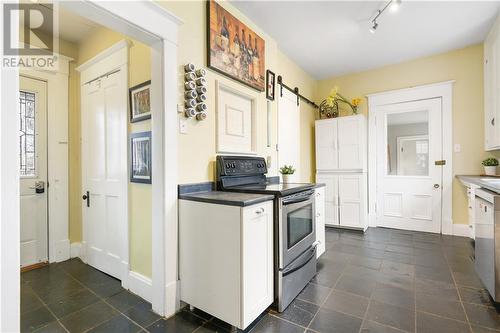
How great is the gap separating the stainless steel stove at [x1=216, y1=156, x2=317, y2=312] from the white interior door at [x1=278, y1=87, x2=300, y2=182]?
924 millimetres

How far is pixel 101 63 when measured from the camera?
2.56 meters

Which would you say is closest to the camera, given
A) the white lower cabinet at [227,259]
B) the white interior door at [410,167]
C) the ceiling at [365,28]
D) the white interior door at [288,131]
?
the white lower cabinet at [227,259]

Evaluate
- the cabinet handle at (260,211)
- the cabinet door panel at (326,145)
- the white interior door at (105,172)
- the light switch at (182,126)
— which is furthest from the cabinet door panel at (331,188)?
the white interior door at (105,172)

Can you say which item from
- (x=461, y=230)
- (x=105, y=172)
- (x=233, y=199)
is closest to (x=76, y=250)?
(x=105, y=172)

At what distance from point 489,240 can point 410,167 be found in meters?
2.45

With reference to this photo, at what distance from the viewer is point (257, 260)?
167 cm

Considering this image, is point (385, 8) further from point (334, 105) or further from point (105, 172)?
point (105, 172)

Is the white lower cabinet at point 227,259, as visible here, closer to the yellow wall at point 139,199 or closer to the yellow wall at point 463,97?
the yellow wall at point 139,199

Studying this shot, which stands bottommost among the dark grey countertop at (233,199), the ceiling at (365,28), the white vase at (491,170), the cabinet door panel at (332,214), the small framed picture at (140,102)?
the cabinet door panel at (332,214)

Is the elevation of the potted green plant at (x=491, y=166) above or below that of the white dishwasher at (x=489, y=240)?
above

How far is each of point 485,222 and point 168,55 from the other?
285 centimetres

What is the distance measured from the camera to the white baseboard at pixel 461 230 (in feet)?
11.9

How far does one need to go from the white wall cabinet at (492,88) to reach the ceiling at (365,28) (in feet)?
0.62

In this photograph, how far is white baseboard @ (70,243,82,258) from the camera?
2.96m
